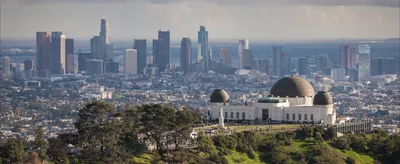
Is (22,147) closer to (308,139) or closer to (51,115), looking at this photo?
(308,139)

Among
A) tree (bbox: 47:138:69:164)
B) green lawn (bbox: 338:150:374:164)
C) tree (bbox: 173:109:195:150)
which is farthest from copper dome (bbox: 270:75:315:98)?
tree (bbox: 47:138:69:164)

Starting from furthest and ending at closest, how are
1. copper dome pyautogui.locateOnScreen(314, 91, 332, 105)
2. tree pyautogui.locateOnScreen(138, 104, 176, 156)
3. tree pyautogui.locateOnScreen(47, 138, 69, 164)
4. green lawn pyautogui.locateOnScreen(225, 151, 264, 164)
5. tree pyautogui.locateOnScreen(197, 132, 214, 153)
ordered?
copper dome pyautogui.locateOnScreen(314, 91, 332, 105) < green lawn pyautogui.locateOnScreen(225, 151, 264, 164) < tree pyautogui.locateOnScreen(197, 132, 214, 153) < tree pyautogui.locateOnScreen(138, 104, 176, 156) < tree pyautogui.locateOnScreen(47, 138, 69, 164)

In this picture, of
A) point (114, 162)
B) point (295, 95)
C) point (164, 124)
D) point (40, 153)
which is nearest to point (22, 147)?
point (40, 153)

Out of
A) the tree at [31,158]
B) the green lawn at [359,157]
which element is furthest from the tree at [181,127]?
the green lawn at [359,157]

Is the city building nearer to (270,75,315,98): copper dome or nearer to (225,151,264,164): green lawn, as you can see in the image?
(270,75,315,98): copper dome

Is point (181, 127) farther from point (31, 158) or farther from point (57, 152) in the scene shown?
point (31, 158)

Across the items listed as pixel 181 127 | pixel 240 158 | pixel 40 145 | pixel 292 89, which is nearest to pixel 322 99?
pixel 292 89
